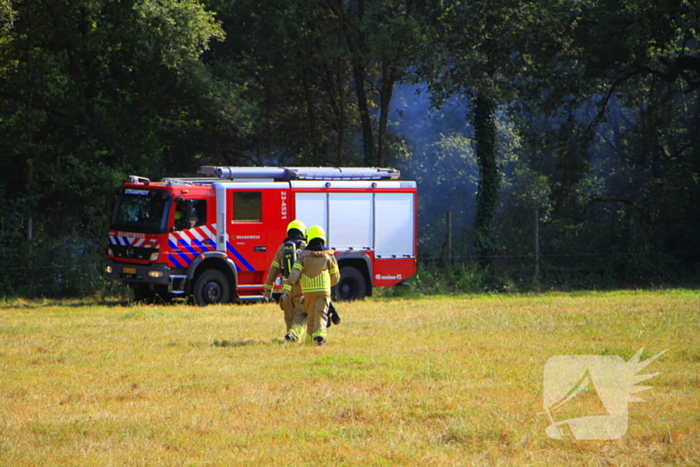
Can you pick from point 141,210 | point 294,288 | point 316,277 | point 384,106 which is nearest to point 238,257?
point 141,210

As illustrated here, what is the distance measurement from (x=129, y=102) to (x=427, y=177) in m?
39.0

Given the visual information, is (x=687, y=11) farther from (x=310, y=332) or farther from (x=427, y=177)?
(x=427, y=177)

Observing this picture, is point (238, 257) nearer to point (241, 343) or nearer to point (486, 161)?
point (241, 343)

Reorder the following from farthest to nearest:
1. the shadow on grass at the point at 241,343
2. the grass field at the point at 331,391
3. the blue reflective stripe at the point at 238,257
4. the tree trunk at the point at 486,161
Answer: the tree trunk at the point at 486,161 → the blue reflective stripe at the point at 238,257 → the shadow on grass at the point at 241,343 → the grass field at the point at 331,391

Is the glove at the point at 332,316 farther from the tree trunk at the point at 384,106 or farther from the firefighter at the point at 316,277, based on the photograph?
the tree trunk at the point at 384,106

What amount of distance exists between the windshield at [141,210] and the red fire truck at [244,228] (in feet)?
0.07

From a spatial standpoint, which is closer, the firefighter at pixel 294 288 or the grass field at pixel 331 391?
the grass field at pixel 331 391

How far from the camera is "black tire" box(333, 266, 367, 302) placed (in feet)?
61.6

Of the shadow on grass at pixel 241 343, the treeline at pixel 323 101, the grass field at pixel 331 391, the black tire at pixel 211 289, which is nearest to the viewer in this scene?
the grass field at pixel 331 391

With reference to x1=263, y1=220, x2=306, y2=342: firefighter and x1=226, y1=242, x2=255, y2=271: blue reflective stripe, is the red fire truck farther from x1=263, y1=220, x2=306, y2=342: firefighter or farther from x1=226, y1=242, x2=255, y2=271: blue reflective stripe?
x1=263, y1=220, x2=306, y2=342: firefighter

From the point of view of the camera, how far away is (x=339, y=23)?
24875 millimetres

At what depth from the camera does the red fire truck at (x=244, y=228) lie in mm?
17172

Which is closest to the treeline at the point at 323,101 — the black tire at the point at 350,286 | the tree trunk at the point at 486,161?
the tree trunk at the point at 486,161

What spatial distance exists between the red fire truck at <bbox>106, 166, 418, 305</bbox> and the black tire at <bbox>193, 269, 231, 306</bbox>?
0.02 metres
